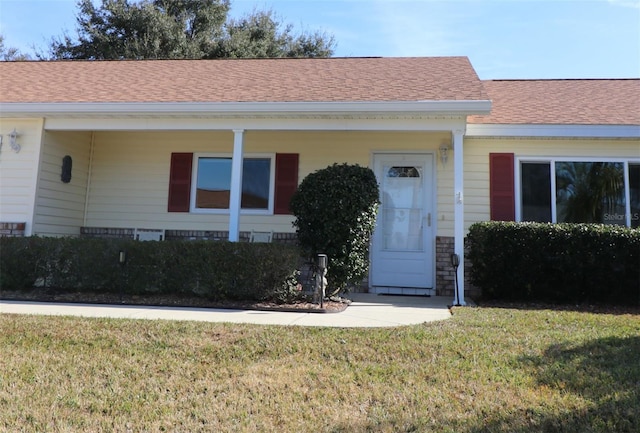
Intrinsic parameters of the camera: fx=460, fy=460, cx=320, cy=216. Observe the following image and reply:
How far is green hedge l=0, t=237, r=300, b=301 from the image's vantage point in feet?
20.9

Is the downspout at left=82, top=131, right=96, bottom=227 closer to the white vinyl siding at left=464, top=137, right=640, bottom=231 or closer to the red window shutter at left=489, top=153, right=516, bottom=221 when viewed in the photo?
the white vinyl siding at left=464, top=137, right=640, bottom=231

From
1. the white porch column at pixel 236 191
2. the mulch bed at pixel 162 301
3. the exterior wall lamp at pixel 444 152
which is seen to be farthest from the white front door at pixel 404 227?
the white porch column at pixel 236 191

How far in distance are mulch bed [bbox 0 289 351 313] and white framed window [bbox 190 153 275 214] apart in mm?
2607

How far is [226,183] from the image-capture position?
29.4ft

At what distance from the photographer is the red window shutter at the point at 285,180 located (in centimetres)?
859

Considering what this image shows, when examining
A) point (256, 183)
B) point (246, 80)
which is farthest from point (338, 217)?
point (246, 80)

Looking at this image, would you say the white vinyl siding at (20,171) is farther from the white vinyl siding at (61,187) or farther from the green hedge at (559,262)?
the green hedge at (559,262)

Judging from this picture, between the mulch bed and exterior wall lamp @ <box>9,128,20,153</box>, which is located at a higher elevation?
exterior wall lamp @ <box>9,128,20,153</box>

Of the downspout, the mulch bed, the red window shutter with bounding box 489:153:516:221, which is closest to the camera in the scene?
the mulch bed

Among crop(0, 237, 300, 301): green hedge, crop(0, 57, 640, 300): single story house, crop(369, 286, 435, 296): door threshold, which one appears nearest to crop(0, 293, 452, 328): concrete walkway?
crop(0, 237, 300, 301): green hedge

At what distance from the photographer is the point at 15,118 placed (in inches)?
319

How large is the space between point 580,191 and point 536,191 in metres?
0.74

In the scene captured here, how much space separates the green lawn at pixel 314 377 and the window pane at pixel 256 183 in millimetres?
4242

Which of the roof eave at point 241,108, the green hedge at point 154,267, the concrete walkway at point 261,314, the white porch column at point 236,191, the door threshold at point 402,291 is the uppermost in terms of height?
the roof eave at point 241,108
